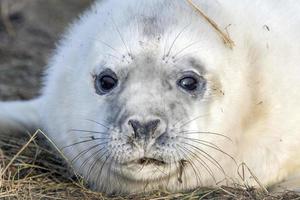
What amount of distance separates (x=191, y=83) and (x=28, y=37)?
12.8 feet

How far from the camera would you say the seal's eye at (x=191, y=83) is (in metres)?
4.83

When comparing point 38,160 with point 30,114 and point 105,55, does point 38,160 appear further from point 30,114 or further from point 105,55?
point 105,55

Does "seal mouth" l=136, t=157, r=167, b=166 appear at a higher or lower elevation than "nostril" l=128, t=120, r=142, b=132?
Answer: lower

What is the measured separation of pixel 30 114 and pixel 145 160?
1806 millimetres

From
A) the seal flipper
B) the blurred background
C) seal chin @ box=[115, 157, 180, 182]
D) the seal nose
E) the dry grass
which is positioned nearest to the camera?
the seal nose

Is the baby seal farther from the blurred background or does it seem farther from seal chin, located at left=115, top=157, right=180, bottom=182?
the blurred background

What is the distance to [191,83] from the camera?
4.86 meters

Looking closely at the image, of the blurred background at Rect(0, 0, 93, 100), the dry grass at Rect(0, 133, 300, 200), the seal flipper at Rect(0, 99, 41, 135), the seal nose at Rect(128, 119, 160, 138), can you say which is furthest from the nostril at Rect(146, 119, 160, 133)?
the blurred background at Rect(0, 0, 93, 100)

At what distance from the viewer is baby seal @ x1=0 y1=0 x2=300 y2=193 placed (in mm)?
4695

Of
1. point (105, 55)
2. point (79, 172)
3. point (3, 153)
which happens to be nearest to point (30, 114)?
point (3, 153)

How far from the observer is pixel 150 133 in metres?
4.55

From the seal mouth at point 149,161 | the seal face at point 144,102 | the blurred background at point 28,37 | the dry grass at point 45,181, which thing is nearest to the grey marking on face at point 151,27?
the seal face at point 144,102

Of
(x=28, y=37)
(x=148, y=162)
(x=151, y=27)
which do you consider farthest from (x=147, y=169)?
(x=28, y=37)

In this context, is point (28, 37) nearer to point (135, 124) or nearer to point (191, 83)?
point (191, 83)
